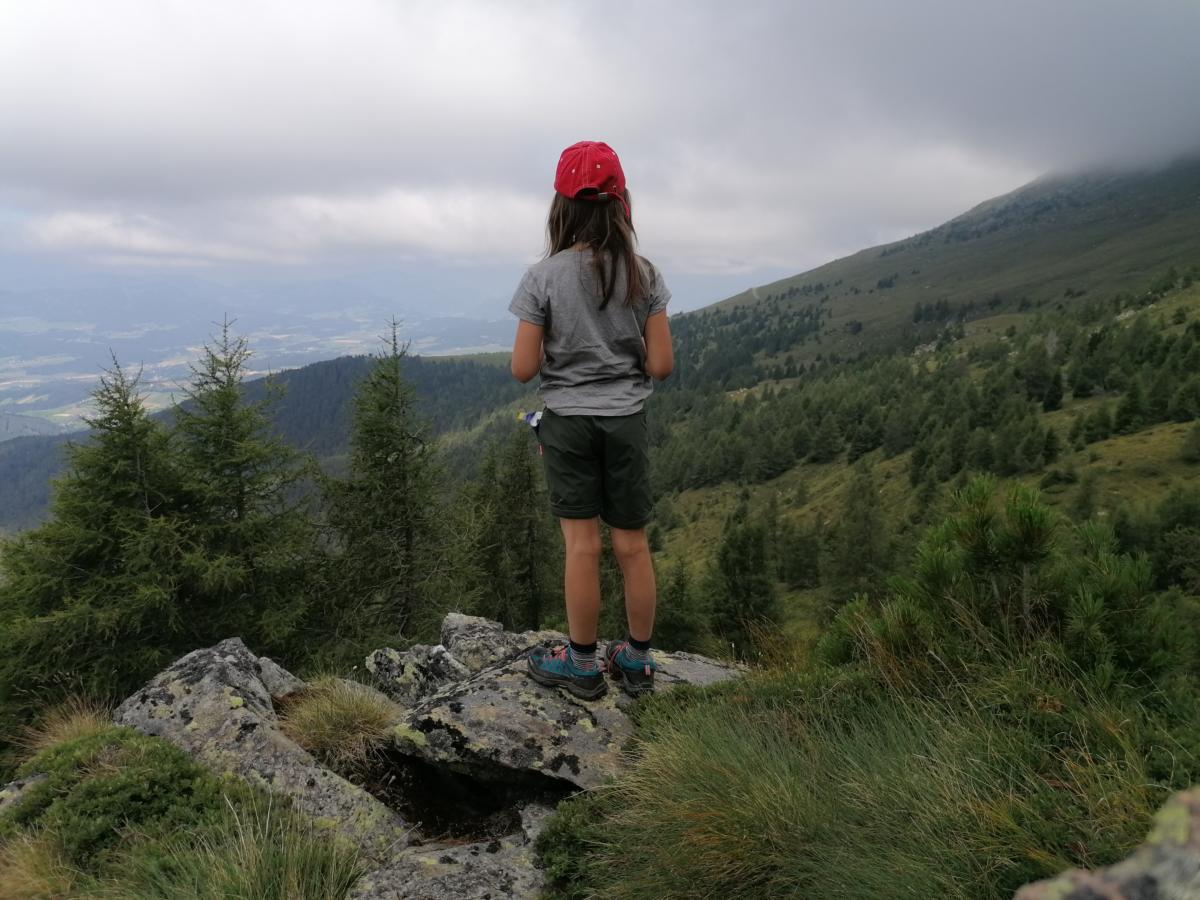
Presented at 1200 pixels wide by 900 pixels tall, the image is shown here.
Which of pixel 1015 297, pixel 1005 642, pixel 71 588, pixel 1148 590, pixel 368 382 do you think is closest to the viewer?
pixel 1148 590

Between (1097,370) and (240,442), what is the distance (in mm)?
113243

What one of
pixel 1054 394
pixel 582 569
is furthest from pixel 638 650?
pixel 1054 394

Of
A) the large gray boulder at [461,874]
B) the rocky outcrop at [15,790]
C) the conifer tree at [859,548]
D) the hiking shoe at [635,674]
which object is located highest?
the hiking shoe at [635,674]

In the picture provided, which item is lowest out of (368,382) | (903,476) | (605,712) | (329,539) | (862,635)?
(903,476)

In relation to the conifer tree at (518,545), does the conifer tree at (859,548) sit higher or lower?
lower

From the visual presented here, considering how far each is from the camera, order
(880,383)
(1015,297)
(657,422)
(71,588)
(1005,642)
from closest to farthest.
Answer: (1005,642), (71,588), (880,383), (657,422), (1015,297)

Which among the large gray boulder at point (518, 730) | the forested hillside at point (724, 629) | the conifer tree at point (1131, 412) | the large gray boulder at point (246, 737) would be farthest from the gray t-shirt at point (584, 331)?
the conifer tree at point (1131, 412)

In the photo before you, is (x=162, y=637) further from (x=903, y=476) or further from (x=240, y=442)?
(x=903, y=476)

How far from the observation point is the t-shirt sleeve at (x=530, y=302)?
3.93 m

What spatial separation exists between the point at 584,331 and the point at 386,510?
1496 cm

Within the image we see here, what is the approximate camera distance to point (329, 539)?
18062 millimetres

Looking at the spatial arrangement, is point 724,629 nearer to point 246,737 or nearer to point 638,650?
point 638,650

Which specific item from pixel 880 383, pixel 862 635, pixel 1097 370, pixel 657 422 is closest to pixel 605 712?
pixel 862 635

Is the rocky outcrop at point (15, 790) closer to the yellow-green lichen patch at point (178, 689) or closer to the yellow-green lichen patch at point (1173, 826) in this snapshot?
the yellow-green lichen patch at point (178, 689)
